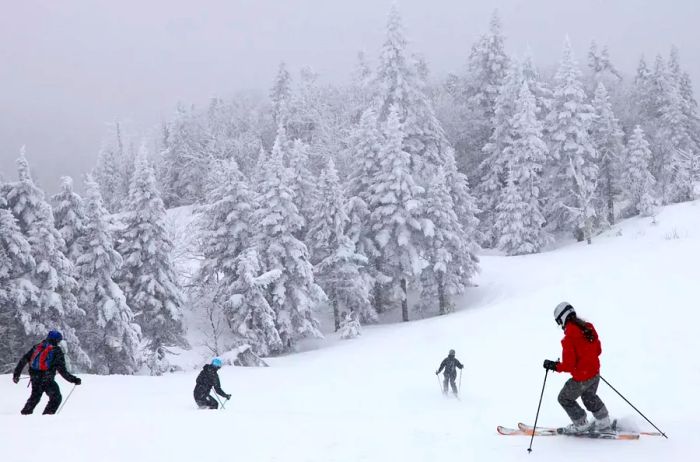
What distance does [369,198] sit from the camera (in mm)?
36969

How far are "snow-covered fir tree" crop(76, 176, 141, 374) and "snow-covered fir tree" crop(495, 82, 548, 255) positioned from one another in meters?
27.0

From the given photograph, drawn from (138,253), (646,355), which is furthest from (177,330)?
(646,355)

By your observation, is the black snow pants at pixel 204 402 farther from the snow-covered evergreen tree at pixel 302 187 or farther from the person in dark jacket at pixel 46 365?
the snow-covered evergreen tree at pixel 302 187

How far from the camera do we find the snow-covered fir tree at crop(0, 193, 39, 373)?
2500cm

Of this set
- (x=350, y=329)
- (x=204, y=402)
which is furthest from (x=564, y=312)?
(x=350, y=329)

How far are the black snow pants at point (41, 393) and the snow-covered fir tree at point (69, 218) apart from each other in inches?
792

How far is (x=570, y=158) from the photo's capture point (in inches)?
1654

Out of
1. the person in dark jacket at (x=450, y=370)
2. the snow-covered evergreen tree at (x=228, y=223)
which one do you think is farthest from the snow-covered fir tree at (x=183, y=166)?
the person in dark jacket at (x=450, y=370)

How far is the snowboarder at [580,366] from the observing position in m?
7.47

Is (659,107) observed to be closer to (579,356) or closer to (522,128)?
(522,128)

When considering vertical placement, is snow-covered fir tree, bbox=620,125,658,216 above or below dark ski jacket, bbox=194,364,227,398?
above

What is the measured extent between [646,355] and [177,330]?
2393cm

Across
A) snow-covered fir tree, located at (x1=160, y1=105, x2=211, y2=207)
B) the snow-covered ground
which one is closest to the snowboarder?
the snow-covered ground

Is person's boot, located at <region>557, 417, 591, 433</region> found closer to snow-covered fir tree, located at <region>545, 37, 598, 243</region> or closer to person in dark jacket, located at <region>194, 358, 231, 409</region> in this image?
person in dark jacket, located at <region>194, 358, 231, 409</region>
